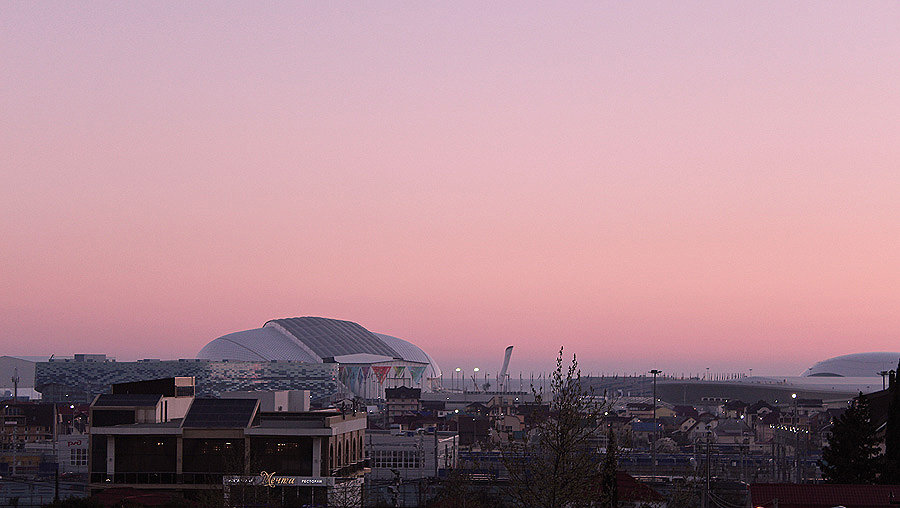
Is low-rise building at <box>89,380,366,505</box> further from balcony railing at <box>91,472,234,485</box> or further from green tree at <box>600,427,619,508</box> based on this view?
green tree at <box>600,427,619,508</box>

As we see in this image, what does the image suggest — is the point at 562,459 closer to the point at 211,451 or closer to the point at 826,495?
the point at 826,495

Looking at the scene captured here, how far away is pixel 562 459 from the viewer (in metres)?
21.2

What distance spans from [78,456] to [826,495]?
265 ft

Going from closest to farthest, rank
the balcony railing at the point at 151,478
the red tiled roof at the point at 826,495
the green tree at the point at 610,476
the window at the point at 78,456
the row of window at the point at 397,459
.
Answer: the green tree at the point at 610,476, the red tiled roof at the point at 826,495, the balcony railing at the point at 151,478, the row of window at the point at 397,459, the window at the point at 78,456

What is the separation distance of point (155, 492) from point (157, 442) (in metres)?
3.58

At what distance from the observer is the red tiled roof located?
3497 cm

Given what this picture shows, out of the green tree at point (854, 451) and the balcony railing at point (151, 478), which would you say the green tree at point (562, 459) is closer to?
the green tree at point (854, 451)

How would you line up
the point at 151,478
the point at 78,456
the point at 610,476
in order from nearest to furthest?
the point at 610,476 → the point at 151,478 → the point at 78,456

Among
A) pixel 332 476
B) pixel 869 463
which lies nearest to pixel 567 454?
pixel 869 463

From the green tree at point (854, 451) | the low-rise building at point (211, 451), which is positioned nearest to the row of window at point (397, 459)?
the low-rise building at point (211, 451)

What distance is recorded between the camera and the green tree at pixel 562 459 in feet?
69.4

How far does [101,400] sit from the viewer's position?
74.8 metres

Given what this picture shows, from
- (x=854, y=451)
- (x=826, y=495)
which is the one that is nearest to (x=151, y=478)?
(x=854, y=451)

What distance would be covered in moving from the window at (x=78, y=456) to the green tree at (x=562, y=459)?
8770cm
